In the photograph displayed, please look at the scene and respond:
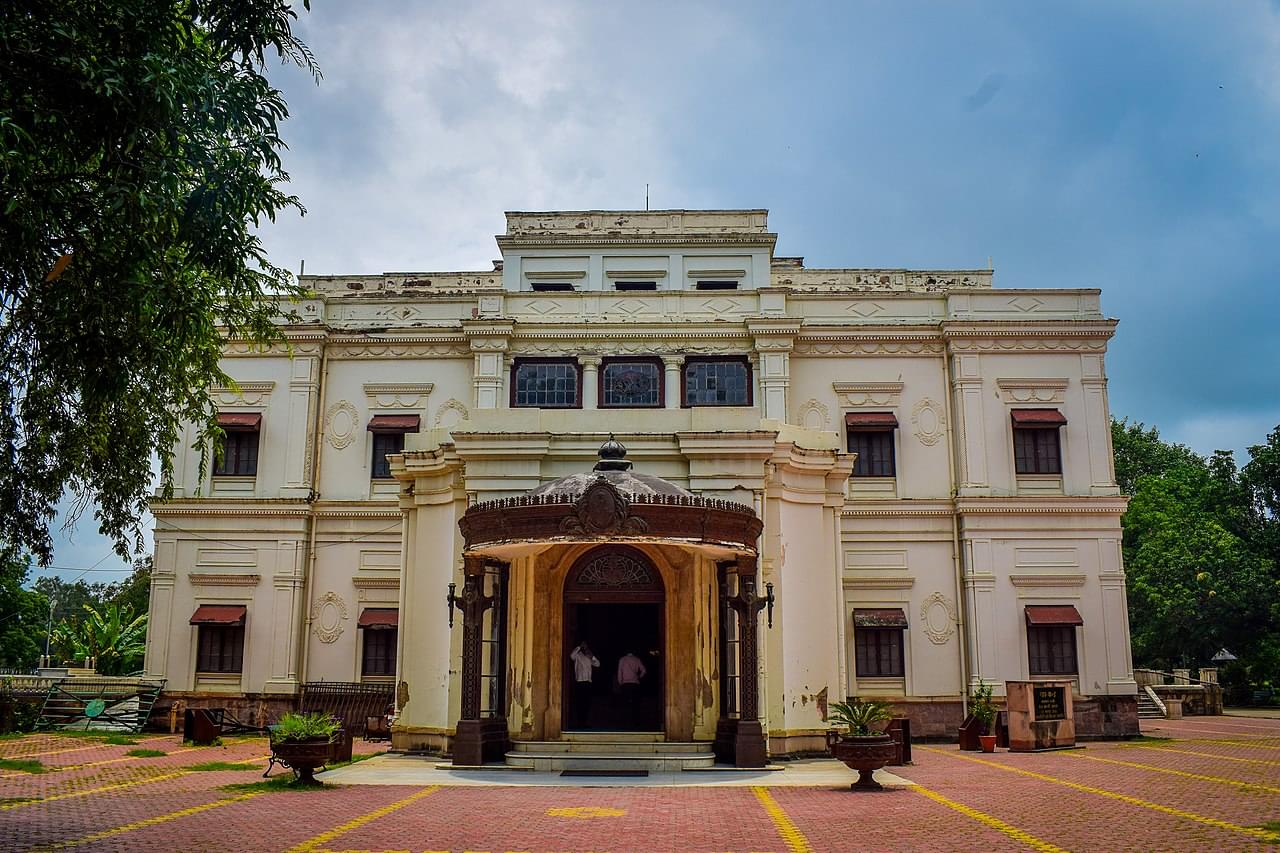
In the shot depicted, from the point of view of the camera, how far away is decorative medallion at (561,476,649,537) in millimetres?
16562

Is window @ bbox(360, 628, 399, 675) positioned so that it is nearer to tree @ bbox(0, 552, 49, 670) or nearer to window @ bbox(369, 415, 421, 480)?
window @ bbox(369, 415, 421, 480)

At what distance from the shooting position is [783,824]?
483 inches

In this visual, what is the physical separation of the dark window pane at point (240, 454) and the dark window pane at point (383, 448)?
3337mm

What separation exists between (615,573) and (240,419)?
1490 centimetres

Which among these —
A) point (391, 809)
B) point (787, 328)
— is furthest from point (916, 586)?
point (391, 809)

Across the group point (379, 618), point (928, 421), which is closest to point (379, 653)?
point (379, 618)

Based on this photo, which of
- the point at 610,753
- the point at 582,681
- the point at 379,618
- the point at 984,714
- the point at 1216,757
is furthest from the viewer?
the point at 379,618

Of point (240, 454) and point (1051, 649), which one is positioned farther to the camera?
point (240, 454)

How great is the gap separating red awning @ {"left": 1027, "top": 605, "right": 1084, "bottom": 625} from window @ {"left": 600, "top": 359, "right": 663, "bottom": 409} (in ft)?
36.2

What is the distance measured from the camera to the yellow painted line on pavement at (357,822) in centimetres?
1080

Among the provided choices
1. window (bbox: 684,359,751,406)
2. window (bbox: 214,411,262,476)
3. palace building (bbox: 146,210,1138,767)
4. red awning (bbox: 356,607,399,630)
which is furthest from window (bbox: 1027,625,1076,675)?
window (bbox: 214,411,262,476)

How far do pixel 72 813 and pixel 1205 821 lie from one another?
13.7 meters

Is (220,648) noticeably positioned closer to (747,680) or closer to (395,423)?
(395,423)

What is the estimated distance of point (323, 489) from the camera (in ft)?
95.7
